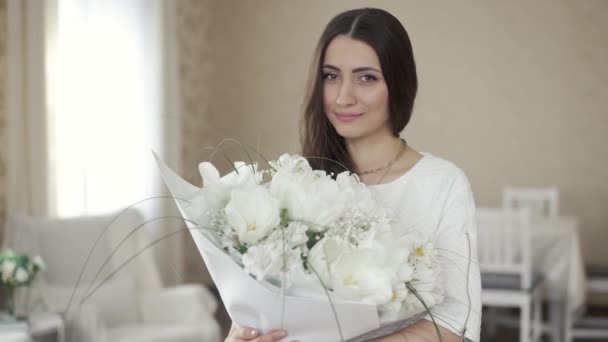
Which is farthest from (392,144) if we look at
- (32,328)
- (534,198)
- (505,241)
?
(534,198)

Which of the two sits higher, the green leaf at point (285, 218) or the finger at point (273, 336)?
the green leaf at point (285, 218)

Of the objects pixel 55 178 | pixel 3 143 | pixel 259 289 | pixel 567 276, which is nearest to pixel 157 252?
pixel 55 178

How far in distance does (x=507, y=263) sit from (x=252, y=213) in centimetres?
344

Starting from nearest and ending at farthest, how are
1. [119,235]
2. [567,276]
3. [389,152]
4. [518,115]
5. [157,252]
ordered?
[389,152] → [119,235] → [567,276] → [157,252] → [518,115]

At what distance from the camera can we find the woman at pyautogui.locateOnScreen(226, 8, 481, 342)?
1292 millimetres

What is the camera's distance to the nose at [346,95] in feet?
4.47

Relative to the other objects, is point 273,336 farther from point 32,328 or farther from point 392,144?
point 32,328

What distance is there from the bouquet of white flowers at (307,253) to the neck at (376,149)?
34cm

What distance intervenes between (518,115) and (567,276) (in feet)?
6.70

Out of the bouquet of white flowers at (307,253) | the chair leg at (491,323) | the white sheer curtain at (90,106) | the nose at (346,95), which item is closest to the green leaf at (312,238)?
the bouquet of white flowers at (307,253)

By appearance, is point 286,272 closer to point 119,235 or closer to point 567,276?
point 119,235

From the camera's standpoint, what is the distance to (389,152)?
146cm

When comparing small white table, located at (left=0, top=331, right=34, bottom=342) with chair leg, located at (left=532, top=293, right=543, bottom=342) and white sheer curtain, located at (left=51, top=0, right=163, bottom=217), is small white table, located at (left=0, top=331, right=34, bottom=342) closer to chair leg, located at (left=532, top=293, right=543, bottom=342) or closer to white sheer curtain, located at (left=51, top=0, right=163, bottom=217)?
white sheer curtain, located at (left=51, top=0, right=163, bottom=217)

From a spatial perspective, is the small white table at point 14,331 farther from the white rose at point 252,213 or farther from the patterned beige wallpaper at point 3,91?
the white rose at point 252,213
